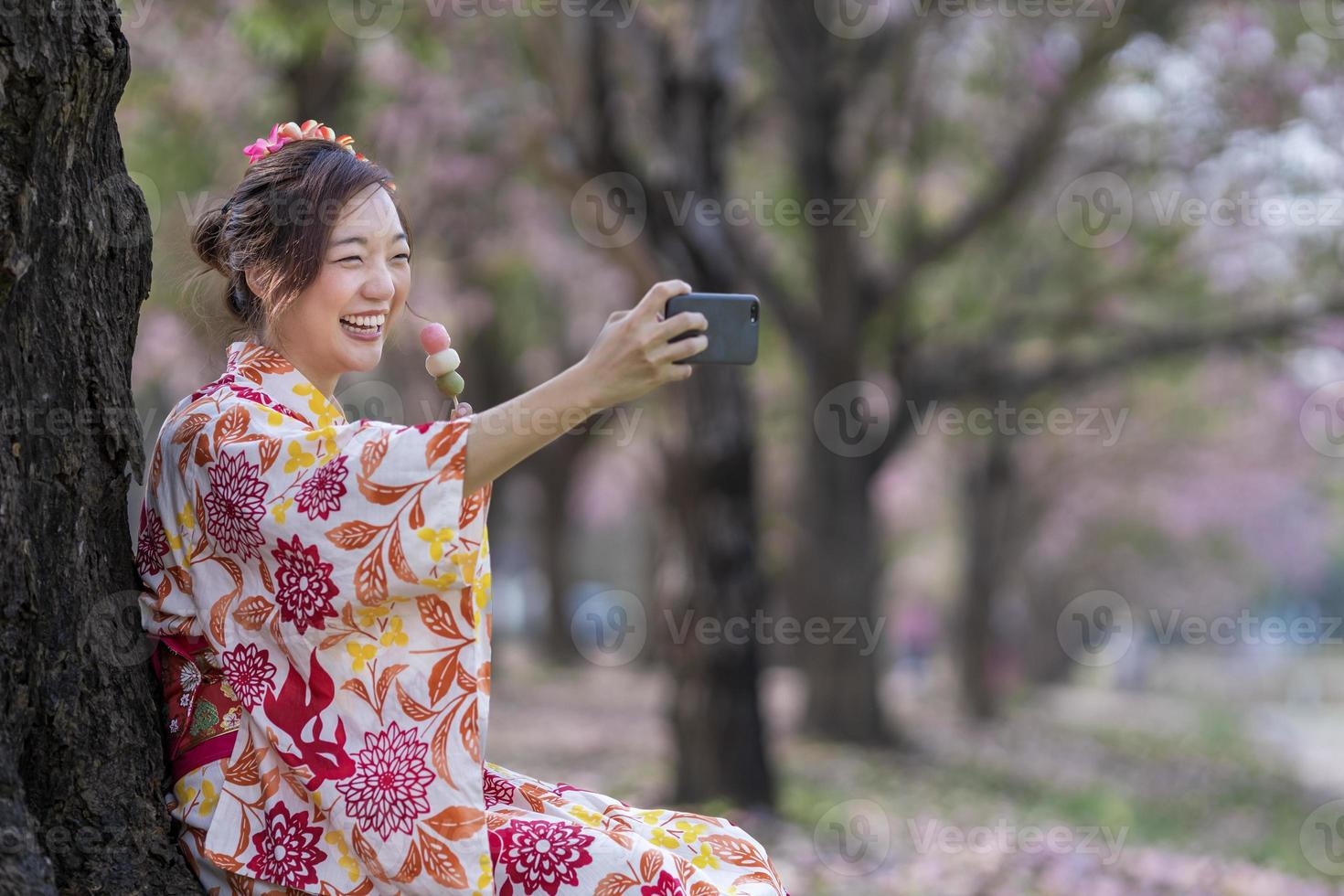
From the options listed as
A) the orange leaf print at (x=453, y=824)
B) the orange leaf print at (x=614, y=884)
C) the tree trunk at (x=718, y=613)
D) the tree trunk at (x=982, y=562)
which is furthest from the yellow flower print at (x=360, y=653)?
the tree trunk at (x=982, y=562)

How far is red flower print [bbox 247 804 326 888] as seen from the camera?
1.93 metres

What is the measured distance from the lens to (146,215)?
84.3 inches

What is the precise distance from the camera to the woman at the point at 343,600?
1.84 metres

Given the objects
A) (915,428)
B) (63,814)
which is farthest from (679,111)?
(63,814)

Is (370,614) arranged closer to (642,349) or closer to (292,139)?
(642,349)

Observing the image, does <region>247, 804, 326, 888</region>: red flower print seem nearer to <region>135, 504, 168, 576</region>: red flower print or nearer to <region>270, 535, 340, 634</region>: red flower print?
<region>270, 535, 340, 634</region>: red flower print

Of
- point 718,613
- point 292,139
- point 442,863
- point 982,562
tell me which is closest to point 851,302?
point 718,613

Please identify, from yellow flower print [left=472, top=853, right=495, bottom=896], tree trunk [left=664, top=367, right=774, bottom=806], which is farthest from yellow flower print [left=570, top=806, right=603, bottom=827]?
tree trunk [left=664, top=367, right=774, bottom=806]

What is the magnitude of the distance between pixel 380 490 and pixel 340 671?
28cm

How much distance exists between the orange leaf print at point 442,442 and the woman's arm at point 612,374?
0.05m

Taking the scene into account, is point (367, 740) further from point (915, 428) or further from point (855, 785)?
point (915, 428)

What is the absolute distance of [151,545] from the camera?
214 cm

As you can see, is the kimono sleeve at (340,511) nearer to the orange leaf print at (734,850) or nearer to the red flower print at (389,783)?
the red flower print at (389,783)

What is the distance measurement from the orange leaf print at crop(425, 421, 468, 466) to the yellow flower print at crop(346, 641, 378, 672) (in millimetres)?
292
